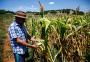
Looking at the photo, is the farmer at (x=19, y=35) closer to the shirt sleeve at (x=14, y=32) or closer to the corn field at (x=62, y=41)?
the shirt sleeve at (x=14, y=32)

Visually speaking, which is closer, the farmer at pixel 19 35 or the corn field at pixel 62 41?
the farmer at pixel 19 35

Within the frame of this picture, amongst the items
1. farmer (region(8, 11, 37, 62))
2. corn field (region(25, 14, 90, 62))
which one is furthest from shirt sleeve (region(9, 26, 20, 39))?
corn field (region(25, 14, 90, 62))

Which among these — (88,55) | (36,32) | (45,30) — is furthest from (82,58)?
(36,32)

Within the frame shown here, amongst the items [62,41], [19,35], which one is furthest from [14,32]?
[62,41]

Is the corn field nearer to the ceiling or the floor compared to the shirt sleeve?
nearer to the floor

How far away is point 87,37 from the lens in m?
5.68

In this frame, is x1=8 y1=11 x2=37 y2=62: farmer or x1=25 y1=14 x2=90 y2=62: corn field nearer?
x1=8 y1=11 x2=37 y2=62: farmer

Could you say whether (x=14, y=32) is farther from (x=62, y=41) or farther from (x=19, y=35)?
(x=62, y=41)

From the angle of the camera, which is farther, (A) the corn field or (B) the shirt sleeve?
(A) the corn field

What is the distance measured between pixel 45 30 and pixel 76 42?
818 mm

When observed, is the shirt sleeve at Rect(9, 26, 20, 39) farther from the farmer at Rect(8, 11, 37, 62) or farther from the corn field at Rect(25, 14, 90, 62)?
the corn field at Rect(25, 14, 90, 62)

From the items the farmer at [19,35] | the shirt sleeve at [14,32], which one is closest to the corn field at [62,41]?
the farmer at [19,35]

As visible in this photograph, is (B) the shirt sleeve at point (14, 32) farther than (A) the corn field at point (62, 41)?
No

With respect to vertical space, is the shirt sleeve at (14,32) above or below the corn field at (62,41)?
above
